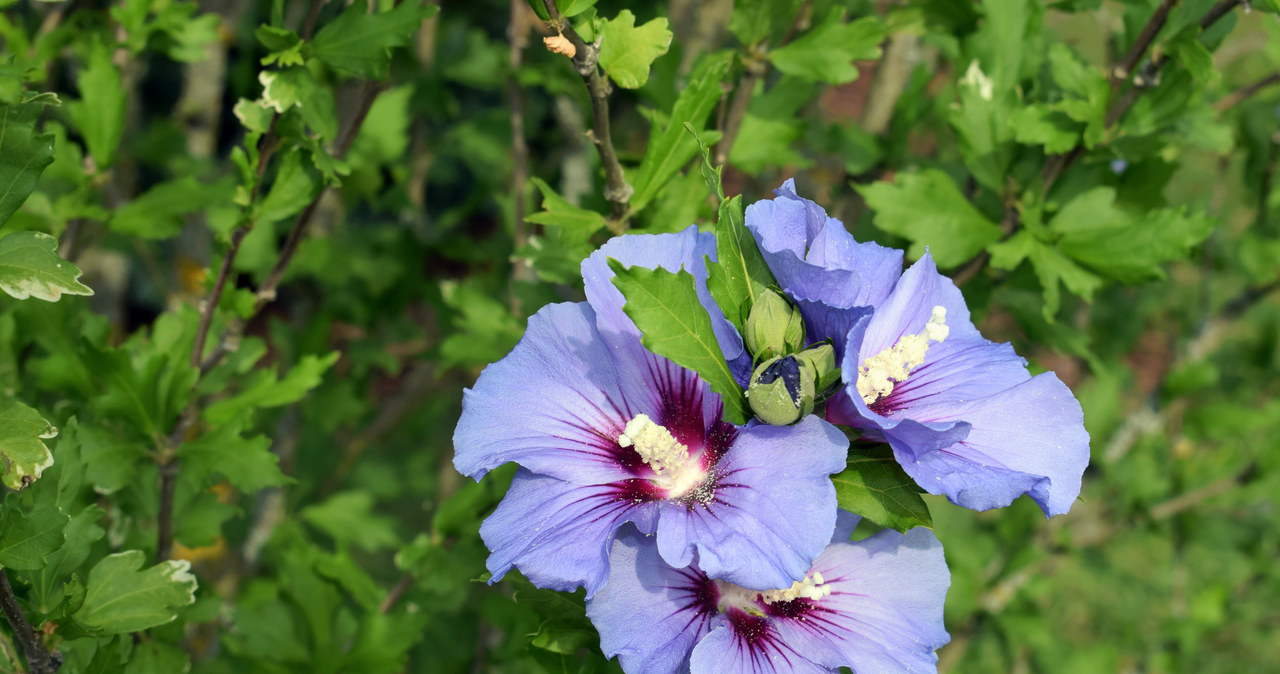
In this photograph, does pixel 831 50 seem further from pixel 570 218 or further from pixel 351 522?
pixel 351 522

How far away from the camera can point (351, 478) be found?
407 centimetres

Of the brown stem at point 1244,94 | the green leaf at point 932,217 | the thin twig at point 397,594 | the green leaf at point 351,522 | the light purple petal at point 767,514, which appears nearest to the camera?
the light purple petal at point 767,514

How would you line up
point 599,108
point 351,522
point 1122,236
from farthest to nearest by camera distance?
point 351,522 → point 1122,236 → point 599,108

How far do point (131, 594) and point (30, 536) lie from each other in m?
0.23

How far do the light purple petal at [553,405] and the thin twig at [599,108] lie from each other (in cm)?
32

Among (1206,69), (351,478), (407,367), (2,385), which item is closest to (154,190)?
(2,385)

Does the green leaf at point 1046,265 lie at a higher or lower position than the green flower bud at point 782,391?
lower

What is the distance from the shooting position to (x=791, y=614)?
116 cm

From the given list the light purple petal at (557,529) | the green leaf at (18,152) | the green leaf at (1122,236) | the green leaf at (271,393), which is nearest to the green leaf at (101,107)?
the green leaf at (271,393)

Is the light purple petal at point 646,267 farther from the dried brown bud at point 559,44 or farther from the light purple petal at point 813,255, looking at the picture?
the dried brown bud at point 559,44

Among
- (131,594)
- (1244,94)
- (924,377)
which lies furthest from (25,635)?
(1244,94)

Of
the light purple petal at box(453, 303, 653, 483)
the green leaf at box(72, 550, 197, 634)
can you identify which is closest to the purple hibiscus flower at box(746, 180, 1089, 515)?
the light purple petal at box(453, 303, 653, 483)

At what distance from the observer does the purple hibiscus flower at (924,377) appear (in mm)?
999

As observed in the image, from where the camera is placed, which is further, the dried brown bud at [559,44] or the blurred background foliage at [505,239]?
the blurred background foliage at [505,239]
